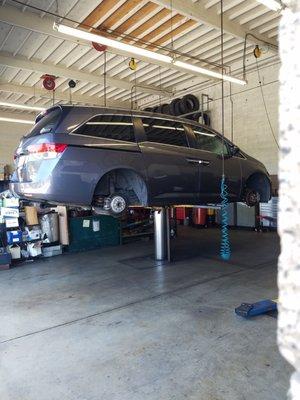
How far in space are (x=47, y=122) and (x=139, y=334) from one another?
2.58m

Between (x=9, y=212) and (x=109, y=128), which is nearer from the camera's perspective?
(x=109, y=128)

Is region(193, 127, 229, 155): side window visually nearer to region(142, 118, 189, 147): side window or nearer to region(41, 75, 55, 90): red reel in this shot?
region(142, 118, 189, 147): side window

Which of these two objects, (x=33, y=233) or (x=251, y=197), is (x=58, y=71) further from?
(x=251, y=197)

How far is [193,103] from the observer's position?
1066 centimetres

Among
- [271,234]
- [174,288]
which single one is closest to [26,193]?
[174,288]

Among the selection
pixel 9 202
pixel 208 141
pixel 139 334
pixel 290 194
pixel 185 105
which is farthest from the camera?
pixel 185 105

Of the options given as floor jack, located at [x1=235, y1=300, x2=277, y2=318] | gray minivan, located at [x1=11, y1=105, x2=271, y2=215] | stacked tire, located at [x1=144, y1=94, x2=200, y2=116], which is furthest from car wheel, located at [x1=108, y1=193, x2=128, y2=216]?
stacked tire, located at [x1=144, y1=94, x2=200, y2=116]

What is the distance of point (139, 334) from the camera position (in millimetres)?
2986

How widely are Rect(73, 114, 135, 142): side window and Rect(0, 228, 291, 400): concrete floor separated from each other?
2.01 meters

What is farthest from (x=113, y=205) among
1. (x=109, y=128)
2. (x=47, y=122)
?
(x=47, y=122)

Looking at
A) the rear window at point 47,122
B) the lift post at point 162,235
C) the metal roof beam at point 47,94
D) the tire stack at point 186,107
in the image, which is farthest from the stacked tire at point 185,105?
the rear window at point 47,122

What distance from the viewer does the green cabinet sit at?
682 centimetres

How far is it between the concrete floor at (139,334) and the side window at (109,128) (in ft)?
6.61

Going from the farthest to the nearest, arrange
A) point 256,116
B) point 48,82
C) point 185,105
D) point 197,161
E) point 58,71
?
point 185,105 → point 48,82 → point 256,116 → point 58,71 → point 197,161
